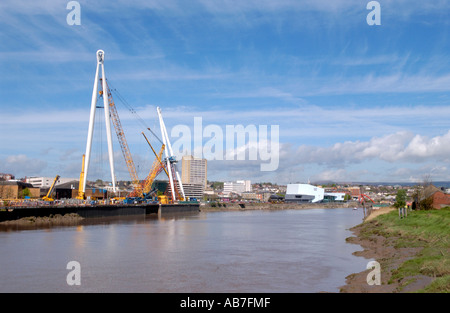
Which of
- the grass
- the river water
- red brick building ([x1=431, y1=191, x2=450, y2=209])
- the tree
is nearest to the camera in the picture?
the grass

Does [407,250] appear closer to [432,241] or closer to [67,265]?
[432,241]

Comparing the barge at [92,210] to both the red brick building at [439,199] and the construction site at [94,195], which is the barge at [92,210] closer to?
the construction site at [94,195]

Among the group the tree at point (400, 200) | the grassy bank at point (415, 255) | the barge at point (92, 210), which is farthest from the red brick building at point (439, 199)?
the barge at point (92, 210)

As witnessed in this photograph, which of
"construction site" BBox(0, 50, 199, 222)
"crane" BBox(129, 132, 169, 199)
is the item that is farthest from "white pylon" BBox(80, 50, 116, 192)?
"crane" BBox(129, 132, 169, 199)

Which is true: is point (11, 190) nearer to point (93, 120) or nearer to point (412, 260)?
point (93, 120)

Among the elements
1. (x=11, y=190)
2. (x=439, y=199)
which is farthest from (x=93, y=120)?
(x=439, y=199)

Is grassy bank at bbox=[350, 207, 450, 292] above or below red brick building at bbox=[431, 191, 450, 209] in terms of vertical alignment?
below

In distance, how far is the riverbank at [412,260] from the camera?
55.7 ft

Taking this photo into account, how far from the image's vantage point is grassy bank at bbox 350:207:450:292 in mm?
16938

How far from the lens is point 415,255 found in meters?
24.0

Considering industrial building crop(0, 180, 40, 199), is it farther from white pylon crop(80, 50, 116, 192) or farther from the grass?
the grass

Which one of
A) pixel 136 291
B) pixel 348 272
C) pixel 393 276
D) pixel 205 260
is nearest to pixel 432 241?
pixel 348 272

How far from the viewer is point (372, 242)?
38250 millimetres
